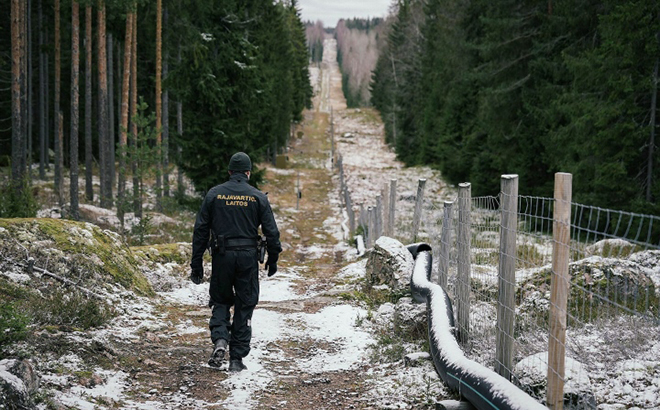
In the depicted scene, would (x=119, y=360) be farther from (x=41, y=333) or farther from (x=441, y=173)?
(x=441, y=173)

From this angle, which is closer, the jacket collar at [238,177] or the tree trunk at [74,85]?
the jacket collar at [238,177]

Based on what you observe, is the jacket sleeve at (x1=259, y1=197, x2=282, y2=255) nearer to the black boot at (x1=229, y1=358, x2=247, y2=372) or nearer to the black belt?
the black belt

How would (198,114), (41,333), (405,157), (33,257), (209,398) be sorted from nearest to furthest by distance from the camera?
(209,398)
(41,333)
(33,257)
(198,114)
(405,157)

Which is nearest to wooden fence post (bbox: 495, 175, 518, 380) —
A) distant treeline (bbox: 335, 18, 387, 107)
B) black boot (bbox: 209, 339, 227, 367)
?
black boot (bbox: 209, 339, 227, 367)

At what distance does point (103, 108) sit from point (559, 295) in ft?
65.4

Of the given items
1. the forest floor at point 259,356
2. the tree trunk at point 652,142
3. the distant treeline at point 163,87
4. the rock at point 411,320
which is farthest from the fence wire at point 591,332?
the distant treeline at point 163,87

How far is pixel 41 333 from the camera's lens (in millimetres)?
5031

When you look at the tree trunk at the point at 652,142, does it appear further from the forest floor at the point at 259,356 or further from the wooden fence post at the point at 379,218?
the forest floor at the point at 259,356

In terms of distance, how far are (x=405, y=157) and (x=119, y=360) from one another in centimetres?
4231

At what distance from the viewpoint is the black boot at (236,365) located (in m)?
5.45

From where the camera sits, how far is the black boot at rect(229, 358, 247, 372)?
5446 mm

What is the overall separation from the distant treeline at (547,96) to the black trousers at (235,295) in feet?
42.3

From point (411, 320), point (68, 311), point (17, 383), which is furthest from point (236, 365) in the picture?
point (17, 383)

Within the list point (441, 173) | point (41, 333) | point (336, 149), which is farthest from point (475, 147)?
point (336, 149)
